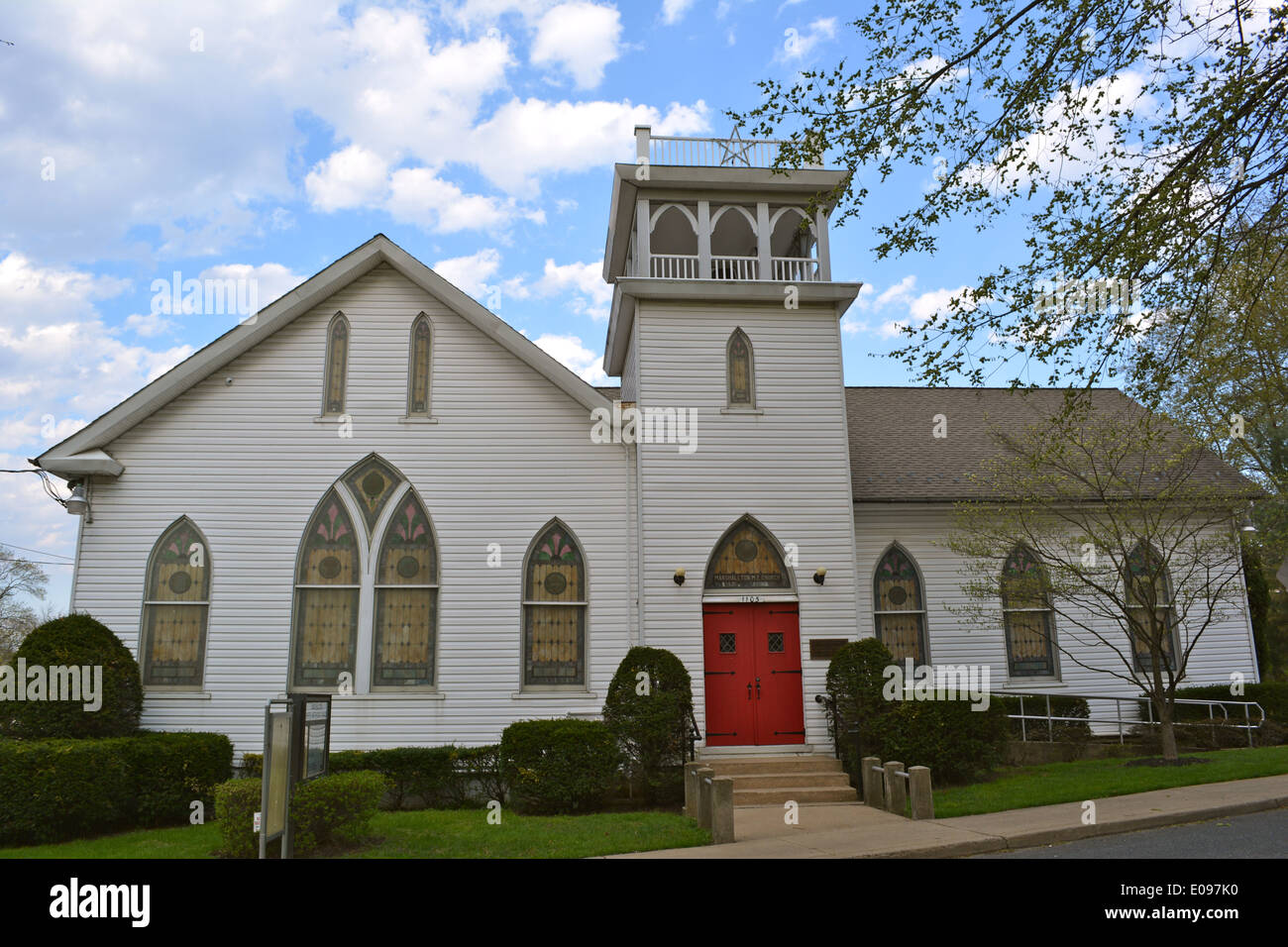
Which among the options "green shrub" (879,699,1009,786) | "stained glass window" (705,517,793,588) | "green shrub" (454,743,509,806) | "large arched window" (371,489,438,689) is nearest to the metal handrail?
"green shrub" (879,699,1009,786)

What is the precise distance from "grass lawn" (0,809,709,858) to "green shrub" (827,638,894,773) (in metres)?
3.31

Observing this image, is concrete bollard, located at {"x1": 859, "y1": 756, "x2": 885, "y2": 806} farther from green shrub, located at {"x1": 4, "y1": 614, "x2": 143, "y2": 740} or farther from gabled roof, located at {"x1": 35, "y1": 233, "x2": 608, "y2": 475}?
green shrub, located at {"x1": 4, "y1": 614, "x2": 143, "y2": 740}

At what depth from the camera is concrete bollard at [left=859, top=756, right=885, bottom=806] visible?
13.2m

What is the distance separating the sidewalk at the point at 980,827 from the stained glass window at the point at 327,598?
7.39 metres

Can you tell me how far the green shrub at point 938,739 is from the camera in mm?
13695

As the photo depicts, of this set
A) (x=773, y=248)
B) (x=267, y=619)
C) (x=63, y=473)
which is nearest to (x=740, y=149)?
(x=773, y=248)

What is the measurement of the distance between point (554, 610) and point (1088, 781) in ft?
28.2

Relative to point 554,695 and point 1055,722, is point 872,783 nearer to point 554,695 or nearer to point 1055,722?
point 554,695

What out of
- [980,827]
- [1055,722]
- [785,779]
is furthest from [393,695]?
[1055,722]

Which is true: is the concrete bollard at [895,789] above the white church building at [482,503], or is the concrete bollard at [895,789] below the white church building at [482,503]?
below

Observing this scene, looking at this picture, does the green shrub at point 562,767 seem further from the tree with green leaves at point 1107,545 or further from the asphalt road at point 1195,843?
the tree with green leaves at point 1107,545

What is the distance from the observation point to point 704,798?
38.5 feet

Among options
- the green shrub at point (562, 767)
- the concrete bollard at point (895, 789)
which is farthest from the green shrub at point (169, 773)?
the concrete bollard at point (895, 789)
